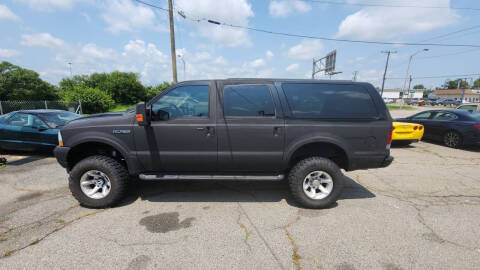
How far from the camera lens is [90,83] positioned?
34156 mm

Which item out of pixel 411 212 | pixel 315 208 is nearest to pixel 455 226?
pixel 411 212

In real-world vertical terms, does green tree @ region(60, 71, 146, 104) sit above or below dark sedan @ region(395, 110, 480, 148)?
above

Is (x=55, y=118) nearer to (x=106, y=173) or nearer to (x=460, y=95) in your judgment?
(x=106, y=173)

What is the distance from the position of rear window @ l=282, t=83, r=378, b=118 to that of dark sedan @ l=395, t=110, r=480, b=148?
246 inches

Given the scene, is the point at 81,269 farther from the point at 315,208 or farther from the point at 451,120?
the point at 451,120

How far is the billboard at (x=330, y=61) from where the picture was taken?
903 inches

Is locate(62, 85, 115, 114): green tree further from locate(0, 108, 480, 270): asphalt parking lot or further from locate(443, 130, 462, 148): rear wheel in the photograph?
locate(443, 130, 462, 148): rear wheel

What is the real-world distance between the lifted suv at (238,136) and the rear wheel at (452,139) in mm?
6140

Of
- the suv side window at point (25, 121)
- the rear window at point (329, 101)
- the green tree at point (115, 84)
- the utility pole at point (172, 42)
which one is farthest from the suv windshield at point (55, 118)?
the green tree at point (115, 84)

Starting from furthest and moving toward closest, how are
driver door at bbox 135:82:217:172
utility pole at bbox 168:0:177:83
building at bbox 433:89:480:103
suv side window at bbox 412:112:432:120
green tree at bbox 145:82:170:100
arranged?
1. building at bbox 433:89:480:103
2. green tree at bbox 145:82:170:100
3. utility pole at bbox 168:0:177:83
4. suv side window at bbox 412:112:432:120
5. driver door at bbox 135:82:217:172

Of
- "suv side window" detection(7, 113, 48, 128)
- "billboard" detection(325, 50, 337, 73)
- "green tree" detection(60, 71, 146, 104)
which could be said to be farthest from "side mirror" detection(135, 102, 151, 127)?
"green tree" detection(60, 71, 146, 104)

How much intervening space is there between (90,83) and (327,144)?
41626 millimetres

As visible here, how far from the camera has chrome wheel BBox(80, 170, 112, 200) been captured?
3094mm

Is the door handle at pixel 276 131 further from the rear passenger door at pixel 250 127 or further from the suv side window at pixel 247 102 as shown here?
the suv side window at pixel 247 102
